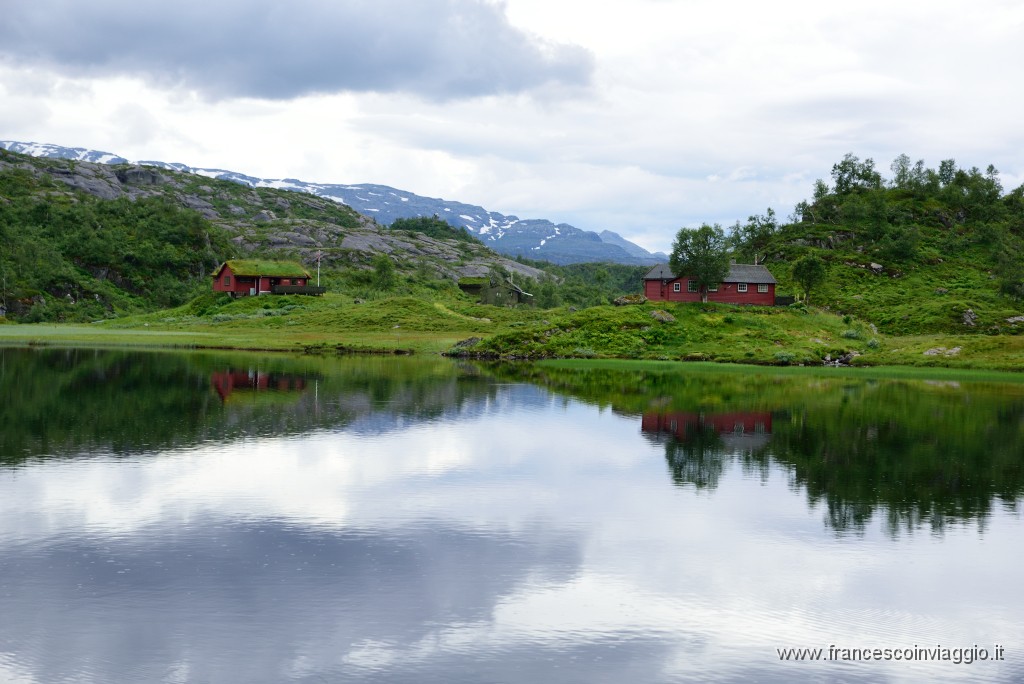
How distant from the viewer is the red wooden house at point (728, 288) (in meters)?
118

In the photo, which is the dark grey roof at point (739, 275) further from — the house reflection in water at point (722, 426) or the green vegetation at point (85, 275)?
the green vegetation at point (85, 275)

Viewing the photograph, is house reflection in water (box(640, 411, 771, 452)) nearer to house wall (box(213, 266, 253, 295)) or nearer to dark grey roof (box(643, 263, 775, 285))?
dark grey roof (box(643, 263, 775, 285))

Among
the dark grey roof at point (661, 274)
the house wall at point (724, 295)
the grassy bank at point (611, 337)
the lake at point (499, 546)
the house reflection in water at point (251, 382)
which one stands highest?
the dark grey roof at point (661, 274)

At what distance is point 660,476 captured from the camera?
33.4 meters

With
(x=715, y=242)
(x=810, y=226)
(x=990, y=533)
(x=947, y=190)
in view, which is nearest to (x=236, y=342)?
(x=715, y=242)

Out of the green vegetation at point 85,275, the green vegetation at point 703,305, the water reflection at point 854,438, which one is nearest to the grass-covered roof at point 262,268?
the green vegetation at point 703,305

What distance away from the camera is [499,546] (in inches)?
919

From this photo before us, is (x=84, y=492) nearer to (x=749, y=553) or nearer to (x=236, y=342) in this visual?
(x=749, y=553)

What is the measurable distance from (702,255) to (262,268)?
275ft

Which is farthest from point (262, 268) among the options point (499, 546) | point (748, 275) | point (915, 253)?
point (499, 546)

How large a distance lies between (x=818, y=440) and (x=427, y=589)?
27.8 meters

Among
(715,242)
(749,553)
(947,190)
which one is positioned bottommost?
(749,553)

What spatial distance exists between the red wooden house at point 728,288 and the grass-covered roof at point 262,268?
7067 cm

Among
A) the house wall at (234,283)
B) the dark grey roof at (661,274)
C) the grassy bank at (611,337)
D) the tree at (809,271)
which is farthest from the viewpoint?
the house wall at (234,283)
